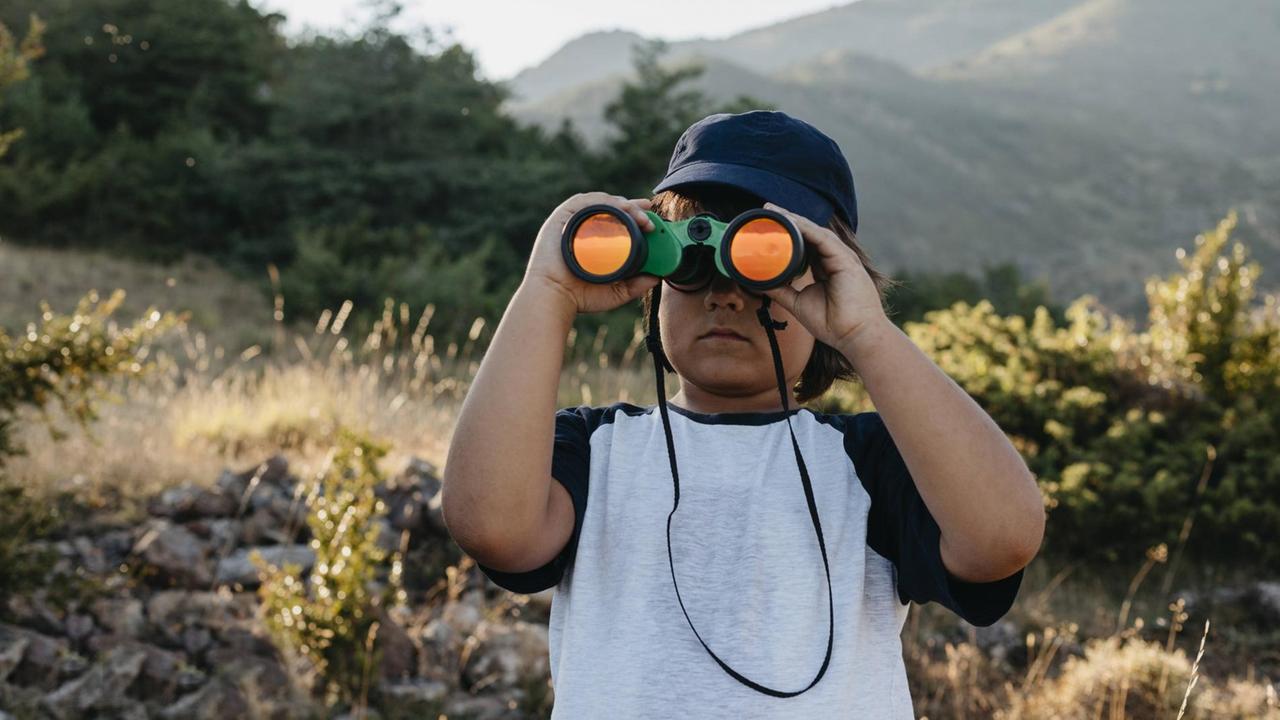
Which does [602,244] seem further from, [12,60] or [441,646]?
[12,60]

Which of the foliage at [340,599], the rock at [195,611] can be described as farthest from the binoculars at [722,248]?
the rock at [195,611]

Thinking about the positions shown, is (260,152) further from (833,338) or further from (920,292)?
(833,338)

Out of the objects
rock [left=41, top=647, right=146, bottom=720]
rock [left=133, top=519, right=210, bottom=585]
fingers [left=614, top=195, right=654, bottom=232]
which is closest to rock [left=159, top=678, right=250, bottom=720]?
rock [left=41, top=647, right=146, bottom=720]

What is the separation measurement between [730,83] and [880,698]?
184ft

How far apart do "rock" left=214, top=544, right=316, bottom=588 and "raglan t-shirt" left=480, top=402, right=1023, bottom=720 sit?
114 inches

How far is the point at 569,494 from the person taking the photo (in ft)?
5.14

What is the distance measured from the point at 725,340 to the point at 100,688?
2636 millimetres

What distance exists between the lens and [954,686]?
3768 mm

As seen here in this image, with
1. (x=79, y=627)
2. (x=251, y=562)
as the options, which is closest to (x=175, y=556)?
(x=251, y=562)

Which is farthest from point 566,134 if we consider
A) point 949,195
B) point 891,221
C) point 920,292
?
point 949,195

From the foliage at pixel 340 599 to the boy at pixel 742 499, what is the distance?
197 centimetres

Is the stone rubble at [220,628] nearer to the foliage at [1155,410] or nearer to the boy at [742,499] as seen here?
the boy at [742,499]

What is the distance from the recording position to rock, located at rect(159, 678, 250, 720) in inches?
127

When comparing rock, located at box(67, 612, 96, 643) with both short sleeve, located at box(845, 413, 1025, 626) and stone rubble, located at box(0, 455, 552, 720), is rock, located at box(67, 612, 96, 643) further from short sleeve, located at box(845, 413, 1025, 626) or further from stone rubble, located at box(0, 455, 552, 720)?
short sleeve, located at box(845, 413, 1025, 626)
